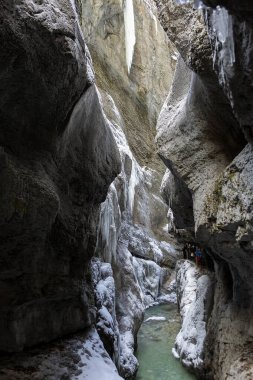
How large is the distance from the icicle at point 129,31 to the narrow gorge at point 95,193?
23.8 metres

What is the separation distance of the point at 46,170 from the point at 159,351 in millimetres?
8149

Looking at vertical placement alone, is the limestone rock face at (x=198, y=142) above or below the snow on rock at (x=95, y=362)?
above

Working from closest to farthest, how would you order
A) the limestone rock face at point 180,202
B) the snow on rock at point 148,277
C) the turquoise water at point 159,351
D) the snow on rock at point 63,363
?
the snow on rock at point 63,363, the turquoise water at point 159,351, the limestone rock face at point 180,202, the snow on rock at point 148,277

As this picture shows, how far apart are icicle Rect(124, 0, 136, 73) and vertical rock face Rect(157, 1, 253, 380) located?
24.8m

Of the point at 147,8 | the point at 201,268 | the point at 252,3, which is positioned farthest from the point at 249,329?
the point at 147,8

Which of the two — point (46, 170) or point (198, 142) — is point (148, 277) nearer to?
point (198, 142)

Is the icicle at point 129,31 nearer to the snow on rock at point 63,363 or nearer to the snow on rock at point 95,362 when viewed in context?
the snow on rock at point 95,362

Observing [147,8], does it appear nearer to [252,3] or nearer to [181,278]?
[181,278]

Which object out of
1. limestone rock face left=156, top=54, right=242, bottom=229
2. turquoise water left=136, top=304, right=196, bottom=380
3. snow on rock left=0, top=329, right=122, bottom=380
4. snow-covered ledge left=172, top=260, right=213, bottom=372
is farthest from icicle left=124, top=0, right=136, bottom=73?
snow on rock left=0, top=329, right=122, bottom=380

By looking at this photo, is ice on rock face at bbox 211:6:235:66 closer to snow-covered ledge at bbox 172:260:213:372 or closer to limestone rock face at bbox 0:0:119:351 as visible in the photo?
limestone rock face at bbox 0:0:119:351

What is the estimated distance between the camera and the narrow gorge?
15.8 feet

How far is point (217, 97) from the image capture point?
23.1 ft

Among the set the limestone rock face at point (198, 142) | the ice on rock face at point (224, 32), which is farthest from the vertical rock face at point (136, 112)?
the ice on rock face at point (224, 32)

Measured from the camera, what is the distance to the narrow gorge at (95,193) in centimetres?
481
